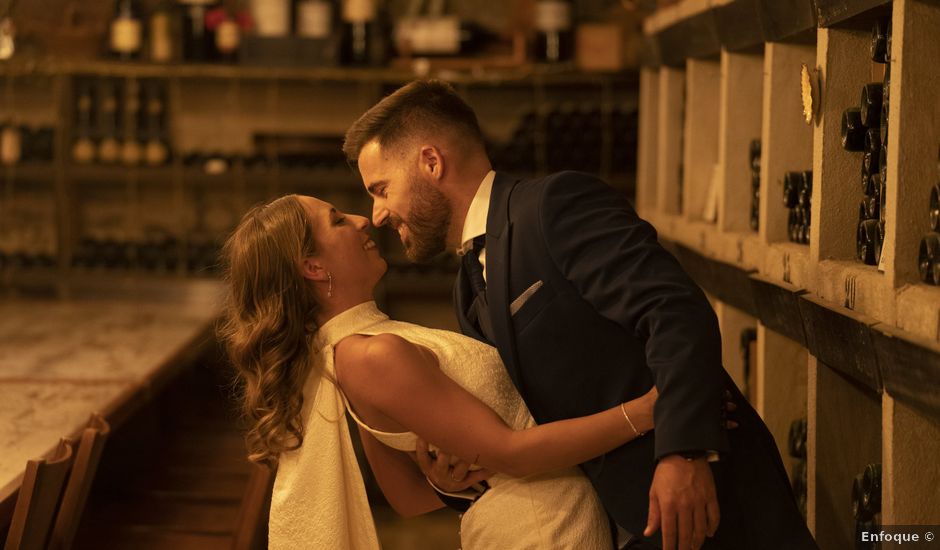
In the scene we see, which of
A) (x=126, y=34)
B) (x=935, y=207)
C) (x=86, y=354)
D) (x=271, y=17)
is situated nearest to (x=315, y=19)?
(x=271, y=17)

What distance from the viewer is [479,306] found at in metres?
2.27

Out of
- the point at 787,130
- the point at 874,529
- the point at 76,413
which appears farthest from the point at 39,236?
the point at 874,529

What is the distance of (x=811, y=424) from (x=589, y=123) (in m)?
3.49

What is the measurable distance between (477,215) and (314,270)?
327 millimetres

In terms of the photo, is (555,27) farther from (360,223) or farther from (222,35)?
(360,223)

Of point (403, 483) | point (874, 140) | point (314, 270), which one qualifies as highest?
point (874, 140)

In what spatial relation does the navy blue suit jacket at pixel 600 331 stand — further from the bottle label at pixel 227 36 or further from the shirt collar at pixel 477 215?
the bottle label at pixel 227 36

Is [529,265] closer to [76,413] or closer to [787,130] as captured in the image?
[787,130]

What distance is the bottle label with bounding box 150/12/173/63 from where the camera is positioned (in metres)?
6.17

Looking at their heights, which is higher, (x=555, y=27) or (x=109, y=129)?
(x=555, y=27)

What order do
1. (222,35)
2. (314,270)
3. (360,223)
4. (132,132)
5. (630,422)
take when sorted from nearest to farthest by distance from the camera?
1. (630,422)
2. (314,270)
3. (360,223)
4. (222,35)
5. (132,132)

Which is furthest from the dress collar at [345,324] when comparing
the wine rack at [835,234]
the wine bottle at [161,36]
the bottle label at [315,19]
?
the wine bottle at [161,36]

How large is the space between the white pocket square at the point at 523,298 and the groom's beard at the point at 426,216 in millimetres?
263

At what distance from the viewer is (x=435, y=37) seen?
604 cm
